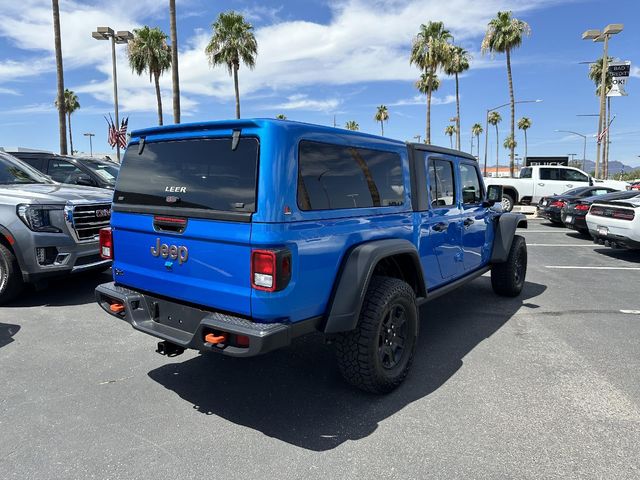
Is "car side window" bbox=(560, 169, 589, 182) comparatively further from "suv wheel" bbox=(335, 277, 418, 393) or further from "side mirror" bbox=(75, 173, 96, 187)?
"suv wheel" bbox=(335, 277, 418, 393)

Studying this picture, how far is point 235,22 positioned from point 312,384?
101 feet

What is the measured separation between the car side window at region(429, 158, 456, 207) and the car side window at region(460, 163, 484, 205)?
0.30m

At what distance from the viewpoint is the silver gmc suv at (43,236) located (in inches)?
210

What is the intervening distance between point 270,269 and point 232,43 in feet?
101

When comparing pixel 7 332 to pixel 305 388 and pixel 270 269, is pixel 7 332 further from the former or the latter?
pixel 270 269

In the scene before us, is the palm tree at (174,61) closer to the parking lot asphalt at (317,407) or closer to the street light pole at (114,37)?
the street light pole at (114,37)

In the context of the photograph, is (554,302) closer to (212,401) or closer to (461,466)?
(461,466)

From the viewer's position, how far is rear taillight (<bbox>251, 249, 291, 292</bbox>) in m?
2.65

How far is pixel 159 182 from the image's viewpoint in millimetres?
3305

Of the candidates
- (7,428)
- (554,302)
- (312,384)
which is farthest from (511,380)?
(7,428)

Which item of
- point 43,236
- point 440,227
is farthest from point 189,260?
point 43,236

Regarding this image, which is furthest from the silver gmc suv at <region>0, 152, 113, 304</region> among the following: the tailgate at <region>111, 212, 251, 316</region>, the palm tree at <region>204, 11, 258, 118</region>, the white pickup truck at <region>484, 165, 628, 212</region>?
the palm tree at <region>204, 11, 258, 118</region>

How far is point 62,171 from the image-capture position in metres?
8.92

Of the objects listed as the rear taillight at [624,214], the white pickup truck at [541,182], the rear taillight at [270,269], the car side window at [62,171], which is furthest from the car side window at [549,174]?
the rear taillight at [270,269]
